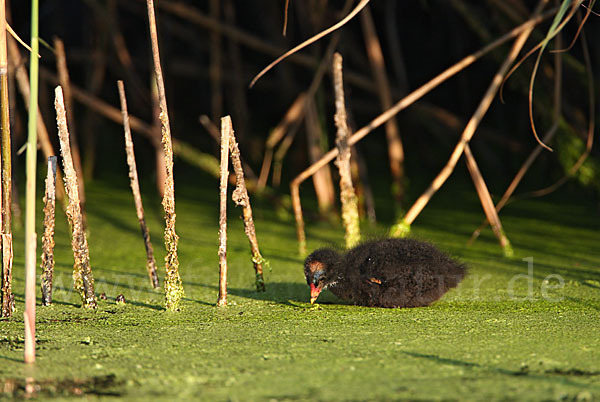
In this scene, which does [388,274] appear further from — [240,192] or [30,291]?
[30,291]

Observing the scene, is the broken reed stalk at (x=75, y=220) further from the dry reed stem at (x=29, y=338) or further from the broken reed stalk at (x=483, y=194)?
the broken reed stalk at (x=483, y=194)

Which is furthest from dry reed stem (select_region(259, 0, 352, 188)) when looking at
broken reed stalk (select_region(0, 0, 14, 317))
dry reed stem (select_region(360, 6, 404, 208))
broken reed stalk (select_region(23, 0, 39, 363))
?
broken reed stalk (select_region(23, 0, 39, 363))

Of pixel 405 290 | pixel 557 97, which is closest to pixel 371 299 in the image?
pixel 405 290

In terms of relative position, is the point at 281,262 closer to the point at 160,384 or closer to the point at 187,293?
the point at 187,293

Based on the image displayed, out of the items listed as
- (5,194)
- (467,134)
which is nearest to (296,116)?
(467,134)

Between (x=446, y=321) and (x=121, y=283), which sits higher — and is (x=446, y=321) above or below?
below

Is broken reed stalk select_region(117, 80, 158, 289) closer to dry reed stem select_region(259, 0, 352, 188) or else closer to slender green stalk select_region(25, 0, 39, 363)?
slender green stalk select_region(25, 0, 39, 363)

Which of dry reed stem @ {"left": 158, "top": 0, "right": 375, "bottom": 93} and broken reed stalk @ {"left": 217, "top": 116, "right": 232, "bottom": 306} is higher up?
dry reed stem @ {"left": 158, "top": 0, "right": 375, "bottom": 93}
